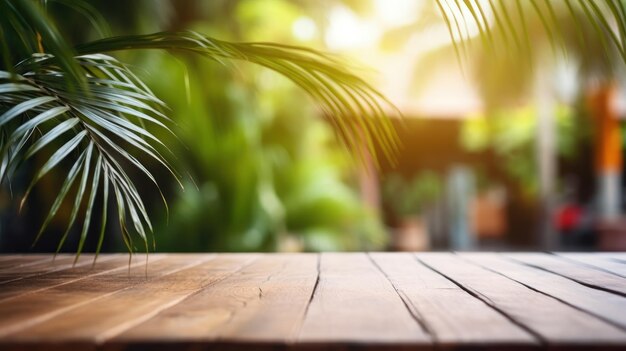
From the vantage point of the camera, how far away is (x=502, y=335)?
656 millimetres

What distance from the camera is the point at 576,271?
4.15 feet

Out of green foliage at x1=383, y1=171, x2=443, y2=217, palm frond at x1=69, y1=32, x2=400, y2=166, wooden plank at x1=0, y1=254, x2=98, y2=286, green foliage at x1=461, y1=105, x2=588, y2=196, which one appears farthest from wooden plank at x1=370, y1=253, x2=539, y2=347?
green foliage at x1=461, y1=105, x2=588, y2=196

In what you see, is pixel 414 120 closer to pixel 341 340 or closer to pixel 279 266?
pixel 279 266

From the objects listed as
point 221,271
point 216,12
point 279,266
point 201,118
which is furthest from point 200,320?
point 216,12

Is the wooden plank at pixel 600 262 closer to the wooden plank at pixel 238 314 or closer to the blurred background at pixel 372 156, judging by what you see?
the blurred background at pixel 372 156

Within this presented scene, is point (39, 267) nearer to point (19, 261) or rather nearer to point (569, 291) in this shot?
point (19, 261)

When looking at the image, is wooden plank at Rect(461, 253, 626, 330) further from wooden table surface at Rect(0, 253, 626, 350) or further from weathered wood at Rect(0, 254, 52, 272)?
weathered wood at Rect(0, 254, 52, 272)

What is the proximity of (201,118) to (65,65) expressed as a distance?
3.62 m

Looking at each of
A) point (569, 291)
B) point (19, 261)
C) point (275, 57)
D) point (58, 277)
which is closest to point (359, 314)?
point (569, 291)

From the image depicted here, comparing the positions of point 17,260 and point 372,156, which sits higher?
point 372,156

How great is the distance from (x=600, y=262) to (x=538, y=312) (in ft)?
2.53

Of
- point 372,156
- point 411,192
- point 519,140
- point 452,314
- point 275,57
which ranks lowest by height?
point 452,314

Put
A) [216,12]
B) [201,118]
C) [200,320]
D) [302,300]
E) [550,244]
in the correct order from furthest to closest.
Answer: [550,244] < [216,12] < [201,118] < [302,300] < [200,320]

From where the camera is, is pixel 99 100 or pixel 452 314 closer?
pixel 452 314
